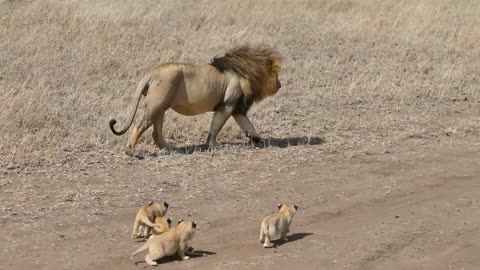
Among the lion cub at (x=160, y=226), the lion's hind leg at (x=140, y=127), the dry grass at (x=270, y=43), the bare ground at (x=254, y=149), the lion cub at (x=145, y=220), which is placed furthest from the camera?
the dry grass at (x=270, y=43)

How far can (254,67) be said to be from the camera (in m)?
11.8

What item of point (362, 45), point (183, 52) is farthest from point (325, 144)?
point (362, 45)

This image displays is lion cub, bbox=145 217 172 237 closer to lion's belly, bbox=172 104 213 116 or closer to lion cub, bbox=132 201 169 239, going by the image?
lion cub, bbox=132 201 169 239

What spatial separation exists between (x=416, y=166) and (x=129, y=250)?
4390mm

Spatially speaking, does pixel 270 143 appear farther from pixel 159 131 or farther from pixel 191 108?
pixel 159 131

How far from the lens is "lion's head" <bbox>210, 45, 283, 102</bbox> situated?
38.2ft

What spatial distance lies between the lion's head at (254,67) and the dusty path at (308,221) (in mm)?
1469

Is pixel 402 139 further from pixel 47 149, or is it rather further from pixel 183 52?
pixel 183 52

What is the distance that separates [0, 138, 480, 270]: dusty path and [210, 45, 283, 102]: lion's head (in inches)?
57.8

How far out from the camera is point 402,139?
12023 mm

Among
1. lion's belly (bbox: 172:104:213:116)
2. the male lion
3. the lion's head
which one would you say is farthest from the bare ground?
the lion's head

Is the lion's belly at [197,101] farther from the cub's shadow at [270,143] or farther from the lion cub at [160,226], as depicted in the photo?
the lion cub at [160,226]

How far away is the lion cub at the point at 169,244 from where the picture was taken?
272 inches

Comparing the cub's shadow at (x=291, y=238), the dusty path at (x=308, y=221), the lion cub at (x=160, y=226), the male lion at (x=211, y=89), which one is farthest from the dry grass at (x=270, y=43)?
the cub's shadow at (x=291, y=238)
